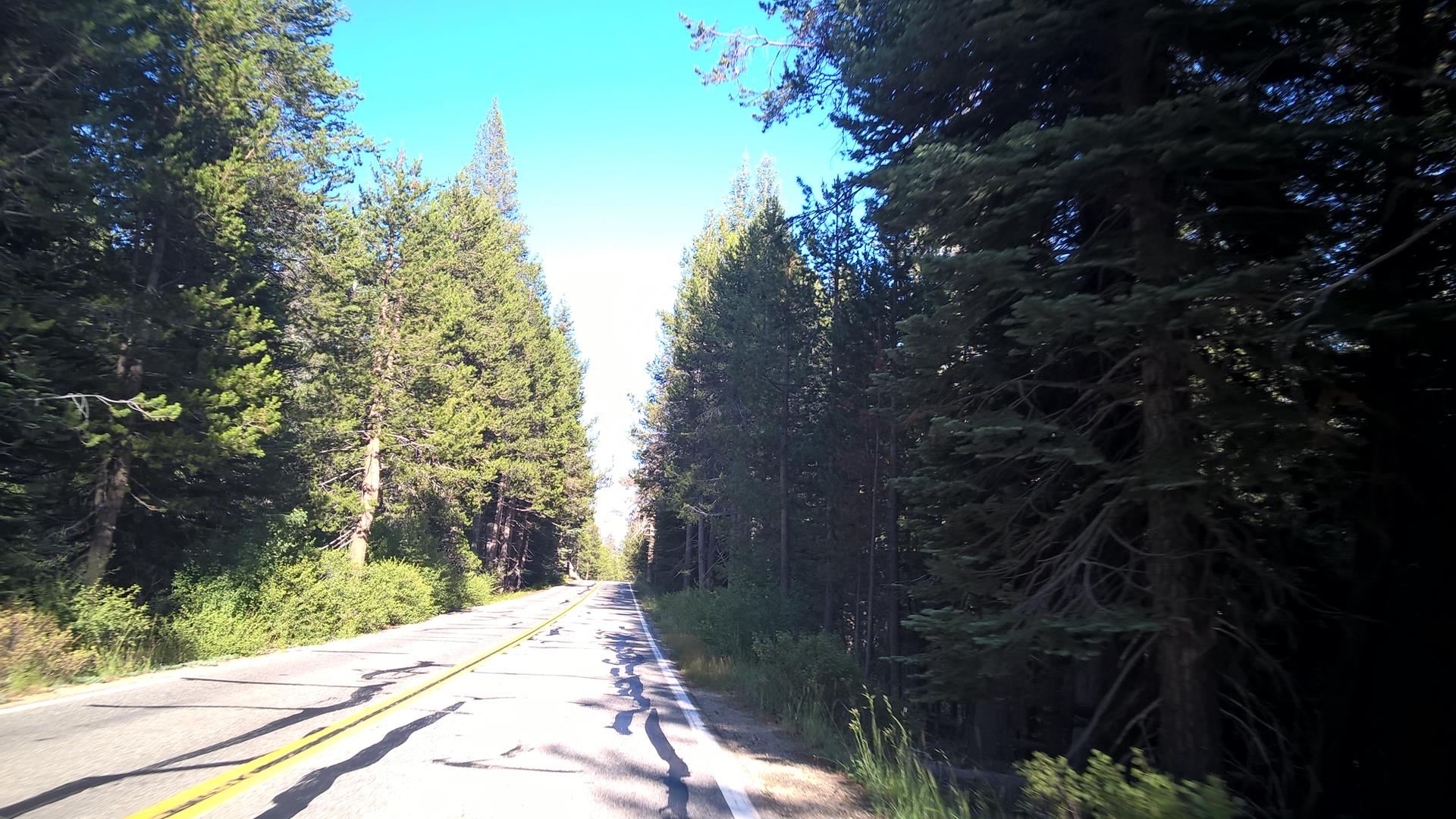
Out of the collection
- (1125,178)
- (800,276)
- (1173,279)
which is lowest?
(1173,279)

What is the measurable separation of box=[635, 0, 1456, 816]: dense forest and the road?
311 centimetres

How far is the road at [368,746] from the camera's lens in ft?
16.4

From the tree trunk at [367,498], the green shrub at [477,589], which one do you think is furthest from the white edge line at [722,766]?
the green shrub at [477,589]

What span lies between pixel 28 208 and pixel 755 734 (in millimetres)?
12409

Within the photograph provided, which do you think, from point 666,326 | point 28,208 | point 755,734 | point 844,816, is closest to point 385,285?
point 28,208

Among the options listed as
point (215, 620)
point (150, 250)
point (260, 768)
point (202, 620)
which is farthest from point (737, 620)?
point (150, 250)

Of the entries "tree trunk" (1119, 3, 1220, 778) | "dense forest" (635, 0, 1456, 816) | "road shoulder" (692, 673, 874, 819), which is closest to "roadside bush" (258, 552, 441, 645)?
"road shoulder" (692, 673, 874, 819)

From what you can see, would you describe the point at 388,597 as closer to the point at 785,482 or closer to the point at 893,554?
the point at 785,482

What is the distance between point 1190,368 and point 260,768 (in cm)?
804

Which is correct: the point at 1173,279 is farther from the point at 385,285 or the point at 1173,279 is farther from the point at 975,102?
the point at 385,285

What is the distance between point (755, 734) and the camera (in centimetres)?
876

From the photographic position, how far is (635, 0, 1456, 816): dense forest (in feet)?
16.9

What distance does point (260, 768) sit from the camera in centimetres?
558

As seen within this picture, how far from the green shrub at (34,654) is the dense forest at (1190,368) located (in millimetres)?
10820
